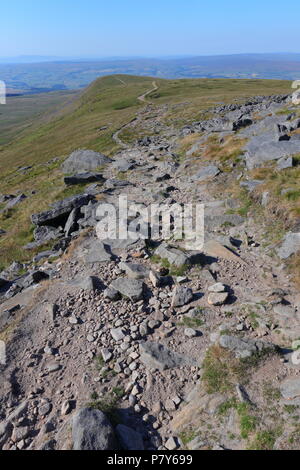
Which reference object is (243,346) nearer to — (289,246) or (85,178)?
(289,246)

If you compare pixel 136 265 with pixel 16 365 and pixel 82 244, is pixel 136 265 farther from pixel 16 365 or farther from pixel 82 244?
pixel 16 365

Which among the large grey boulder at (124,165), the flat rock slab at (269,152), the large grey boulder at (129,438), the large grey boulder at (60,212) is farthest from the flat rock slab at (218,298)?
the large grey boulder at (124,165)

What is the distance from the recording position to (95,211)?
20.6 meters

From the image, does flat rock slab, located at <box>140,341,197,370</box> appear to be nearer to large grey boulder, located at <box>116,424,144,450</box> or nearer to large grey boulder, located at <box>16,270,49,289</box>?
large grey boulder, located at <box>116,424,144,450</box>

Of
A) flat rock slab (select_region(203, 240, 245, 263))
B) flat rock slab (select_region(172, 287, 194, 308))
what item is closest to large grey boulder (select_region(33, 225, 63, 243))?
flat rock slab (select_region(203, 240, 245, 263))

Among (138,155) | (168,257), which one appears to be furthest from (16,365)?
(138,155)

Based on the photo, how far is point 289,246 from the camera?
13.4 m

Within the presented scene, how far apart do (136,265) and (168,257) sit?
145cm

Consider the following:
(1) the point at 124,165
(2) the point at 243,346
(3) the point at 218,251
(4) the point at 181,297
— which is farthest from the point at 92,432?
(1) the point at 124,165

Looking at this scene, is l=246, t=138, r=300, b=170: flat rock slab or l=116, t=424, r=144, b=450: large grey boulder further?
l=246, t=138, r=300, b=170: flat rock slab

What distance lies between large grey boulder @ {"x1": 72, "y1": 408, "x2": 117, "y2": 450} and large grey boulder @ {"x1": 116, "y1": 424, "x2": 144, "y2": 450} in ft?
0.76

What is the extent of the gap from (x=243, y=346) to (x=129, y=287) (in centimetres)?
495

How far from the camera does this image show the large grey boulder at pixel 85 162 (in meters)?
33.9

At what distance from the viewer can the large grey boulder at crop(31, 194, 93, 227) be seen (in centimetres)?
2259
